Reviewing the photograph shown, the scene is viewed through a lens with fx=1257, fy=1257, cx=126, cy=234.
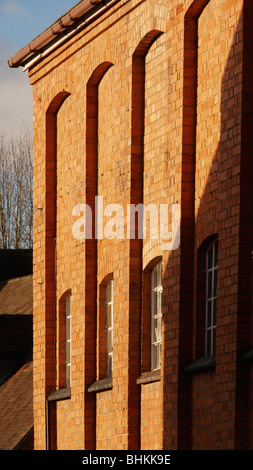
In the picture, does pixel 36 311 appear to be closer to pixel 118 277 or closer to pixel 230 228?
pixel 118 277

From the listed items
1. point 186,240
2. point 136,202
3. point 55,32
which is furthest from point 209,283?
point 55,32

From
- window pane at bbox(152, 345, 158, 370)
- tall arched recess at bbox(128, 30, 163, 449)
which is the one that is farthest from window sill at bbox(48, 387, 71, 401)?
window pane at bbox(152, 345, 158, 370)

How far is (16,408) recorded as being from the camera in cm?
2552

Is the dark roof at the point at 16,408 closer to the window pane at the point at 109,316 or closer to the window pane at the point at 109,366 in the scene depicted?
the window pane at the point at 109,366

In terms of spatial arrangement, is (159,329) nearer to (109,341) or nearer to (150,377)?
(150,377)

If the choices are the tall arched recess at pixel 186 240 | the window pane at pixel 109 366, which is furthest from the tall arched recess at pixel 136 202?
the window pane at pixel 109 366

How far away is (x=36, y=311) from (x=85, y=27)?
18.1ft

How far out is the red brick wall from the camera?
629 inches

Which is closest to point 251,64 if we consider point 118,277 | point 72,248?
point 118,277

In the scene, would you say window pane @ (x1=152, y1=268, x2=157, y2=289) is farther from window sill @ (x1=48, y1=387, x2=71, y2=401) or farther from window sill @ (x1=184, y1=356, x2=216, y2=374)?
window sill @ (x1=48, y1=387, x2=71, y2=401)

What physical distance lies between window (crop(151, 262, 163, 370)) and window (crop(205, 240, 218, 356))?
1.62 m

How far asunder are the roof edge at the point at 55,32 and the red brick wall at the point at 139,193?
244mm

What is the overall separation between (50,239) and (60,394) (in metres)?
2.92

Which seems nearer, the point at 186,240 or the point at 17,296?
the point at 186,240
